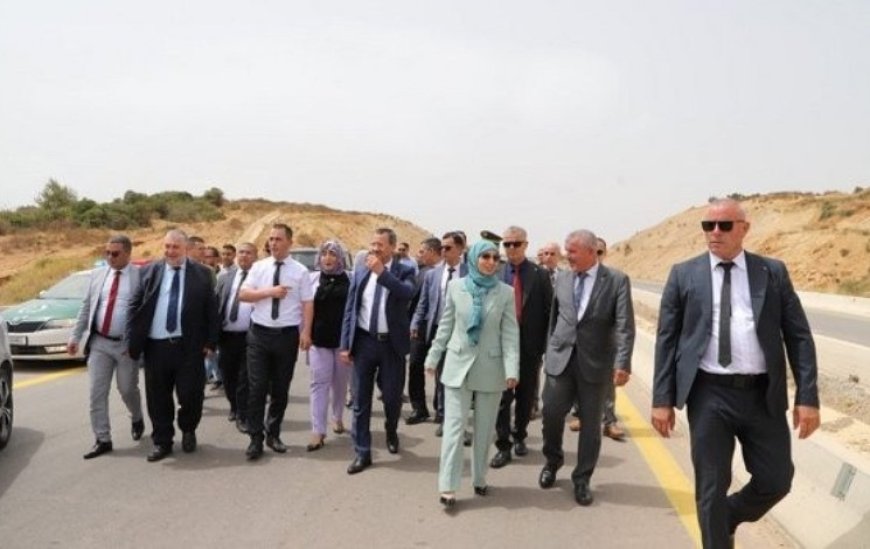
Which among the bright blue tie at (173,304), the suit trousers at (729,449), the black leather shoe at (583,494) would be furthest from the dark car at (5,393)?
the suit trousers at (729,449)

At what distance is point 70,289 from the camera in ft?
42.3

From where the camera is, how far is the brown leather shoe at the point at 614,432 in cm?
730

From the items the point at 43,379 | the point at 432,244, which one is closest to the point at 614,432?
the point at 432,244

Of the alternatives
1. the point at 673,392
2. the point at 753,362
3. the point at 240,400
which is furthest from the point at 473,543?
the point at 240,400

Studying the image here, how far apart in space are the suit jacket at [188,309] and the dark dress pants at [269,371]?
0.45 m

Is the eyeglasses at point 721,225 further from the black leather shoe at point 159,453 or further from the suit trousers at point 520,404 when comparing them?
the black leather shoe at point 159,453

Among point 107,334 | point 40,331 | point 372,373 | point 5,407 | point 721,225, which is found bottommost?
point 40,331

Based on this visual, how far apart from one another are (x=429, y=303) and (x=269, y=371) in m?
2.18

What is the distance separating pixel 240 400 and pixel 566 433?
3.35 meters

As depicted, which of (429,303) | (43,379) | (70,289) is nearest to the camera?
(429,303)

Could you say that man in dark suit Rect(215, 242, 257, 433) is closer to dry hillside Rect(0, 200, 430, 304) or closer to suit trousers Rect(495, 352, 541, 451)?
suit trousers Rect(495, 352, 541, 451)

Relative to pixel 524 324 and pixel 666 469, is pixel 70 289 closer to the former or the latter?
pixel 524 324

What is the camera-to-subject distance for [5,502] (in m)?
5.20

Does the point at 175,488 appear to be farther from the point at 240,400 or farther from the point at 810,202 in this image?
the point at 810,202
